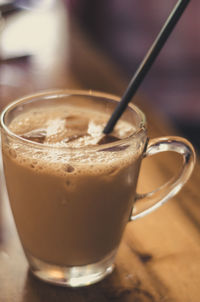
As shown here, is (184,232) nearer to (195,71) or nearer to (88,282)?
(88,282)

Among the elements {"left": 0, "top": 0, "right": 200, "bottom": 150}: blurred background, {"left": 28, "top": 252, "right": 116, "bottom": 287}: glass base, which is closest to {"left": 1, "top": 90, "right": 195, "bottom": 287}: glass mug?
{"left": 28, "top": 252, "right": 116, "bottom": 287}: glass base

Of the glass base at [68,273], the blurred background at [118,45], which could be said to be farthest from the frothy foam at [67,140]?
the blurred background at [118,45]

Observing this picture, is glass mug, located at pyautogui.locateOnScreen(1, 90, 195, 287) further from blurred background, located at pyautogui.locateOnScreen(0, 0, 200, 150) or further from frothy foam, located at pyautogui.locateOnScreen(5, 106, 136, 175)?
blurred background, located at pyautogui.locateOnScreen(0, 0, 200, 150)

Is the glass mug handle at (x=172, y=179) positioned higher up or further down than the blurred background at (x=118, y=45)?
higher up

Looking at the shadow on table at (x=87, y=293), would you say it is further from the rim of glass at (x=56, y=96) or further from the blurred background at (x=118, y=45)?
the blurred background at (x=118, y=45)

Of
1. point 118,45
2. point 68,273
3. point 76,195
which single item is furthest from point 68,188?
point 118,45

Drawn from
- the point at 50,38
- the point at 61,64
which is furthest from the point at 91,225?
the point at 50,38

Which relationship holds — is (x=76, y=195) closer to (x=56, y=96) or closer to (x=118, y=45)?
(x=56, y=96)
